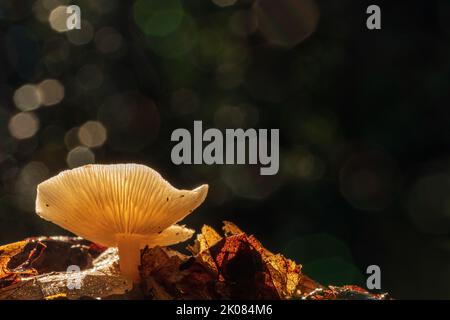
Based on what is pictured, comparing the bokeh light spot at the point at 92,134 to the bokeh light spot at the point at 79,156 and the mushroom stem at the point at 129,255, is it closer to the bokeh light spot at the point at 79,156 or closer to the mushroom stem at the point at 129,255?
the bokeh light spot at the point at 79,156

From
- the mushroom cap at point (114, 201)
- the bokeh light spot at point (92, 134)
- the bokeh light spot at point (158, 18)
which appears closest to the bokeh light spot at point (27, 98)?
the bokeh light spot at point (92, 134)

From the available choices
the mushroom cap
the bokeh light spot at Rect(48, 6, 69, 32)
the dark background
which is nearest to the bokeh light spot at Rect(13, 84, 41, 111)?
the dark background

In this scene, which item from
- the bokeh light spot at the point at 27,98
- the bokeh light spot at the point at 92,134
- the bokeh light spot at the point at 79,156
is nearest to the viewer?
the bokeh light spot at the point at 79,156

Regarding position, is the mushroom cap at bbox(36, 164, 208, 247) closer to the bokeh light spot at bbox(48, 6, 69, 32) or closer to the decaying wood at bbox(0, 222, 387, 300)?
the decaying wood at bbox(0, 222, 387, 300)

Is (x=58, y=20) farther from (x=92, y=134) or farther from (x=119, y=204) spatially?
(x=119, y=204)

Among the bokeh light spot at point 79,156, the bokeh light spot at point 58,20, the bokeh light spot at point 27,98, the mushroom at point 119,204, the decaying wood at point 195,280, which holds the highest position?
the bokeh light spot at point 58,20

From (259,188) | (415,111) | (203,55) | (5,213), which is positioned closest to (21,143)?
(5,213)
